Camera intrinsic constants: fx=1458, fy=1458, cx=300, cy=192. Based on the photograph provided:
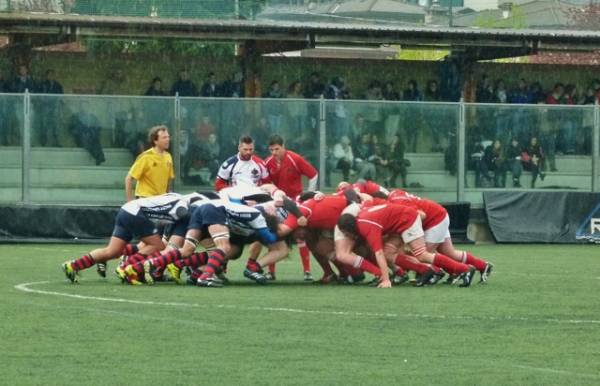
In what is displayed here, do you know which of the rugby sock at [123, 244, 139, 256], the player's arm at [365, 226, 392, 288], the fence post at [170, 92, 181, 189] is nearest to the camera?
the player's arm at [365, 226, 392, 288]

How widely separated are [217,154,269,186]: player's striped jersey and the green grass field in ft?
6.81

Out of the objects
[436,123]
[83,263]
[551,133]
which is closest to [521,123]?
[551,133]

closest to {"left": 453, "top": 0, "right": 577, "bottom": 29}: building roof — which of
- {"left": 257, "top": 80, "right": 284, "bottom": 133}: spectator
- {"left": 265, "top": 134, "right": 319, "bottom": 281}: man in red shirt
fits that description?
{"left": 257, "top": 80, "right": 284, "bottom": 133}: spectator

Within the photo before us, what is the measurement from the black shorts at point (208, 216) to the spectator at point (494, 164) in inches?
486

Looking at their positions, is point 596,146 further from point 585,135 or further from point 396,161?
point 396,161

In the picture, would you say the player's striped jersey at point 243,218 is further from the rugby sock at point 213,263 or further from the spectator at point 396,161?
the spectator at point 396,161

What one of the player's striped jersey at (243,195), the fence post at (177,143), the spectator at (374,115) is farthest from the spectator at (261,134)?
the player's striped jersey at (243,195)

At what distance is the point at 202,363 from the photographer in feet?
32.1

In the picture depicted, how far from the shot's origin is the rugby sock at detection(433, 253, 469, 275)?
52.5 feet

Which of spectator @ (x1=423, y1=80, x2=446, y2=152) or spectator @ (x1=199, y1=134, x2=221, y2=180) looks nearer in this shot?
spectator @ (x1=199, y1=134, x2=221, y2=180)

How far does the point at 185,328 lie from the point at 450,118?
16.2 m

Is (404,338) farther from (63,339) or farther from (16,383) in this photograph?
(16,383)

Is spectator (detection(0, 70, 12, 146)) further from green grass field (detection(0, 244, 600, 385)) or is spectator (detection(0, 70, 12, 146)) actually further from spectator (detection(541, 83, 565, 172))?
spectator (detection(541, 83, 565, 172))

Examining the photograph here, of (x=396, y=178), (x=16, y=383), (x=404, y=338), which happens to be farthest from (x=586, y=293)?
(x=396, y=178)
